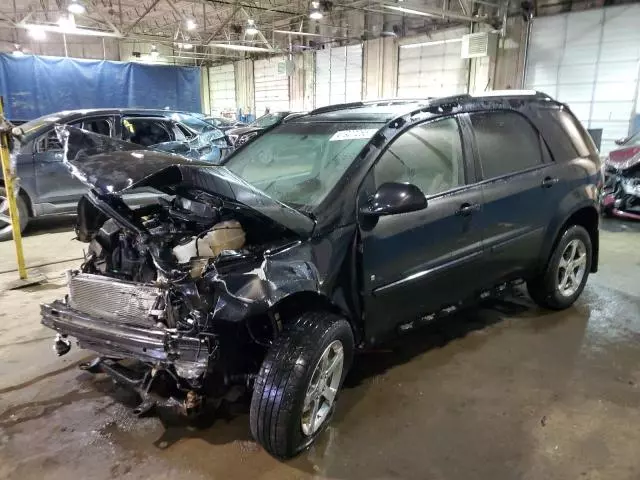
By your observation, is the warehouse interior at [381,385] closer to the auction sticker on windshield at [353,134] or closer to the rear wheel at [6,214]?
the rear wheel at [6,214]

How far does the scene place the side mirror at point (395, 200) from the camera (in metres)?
2.40

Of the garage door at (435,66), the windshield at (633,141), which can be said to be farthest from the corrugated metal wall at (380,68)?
the windshield at (633,141)

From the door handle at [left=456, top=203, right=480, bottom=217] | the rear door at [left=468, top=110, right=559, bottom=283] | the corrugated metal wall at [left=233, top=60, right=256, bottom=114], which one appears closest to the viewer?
the door handle at [left=456, top=203, right=480, bottom=217]

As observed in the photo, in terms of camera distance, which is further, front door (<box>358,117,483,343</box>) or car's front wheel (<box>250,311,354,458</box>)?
front door (<box>358,117,483,343</box>)

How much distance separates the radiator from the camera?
226 centimetres

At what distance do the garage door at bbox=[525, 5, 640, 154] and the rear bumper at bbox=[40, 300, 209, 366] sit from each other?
38.2ft

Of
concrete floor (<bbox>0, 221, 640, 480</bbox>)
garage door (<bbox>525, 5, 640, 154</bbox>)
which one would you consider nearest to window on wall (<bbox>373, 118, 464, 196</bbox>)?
concrete floor (<bbox>0, 221, 640, 480</bbox>)

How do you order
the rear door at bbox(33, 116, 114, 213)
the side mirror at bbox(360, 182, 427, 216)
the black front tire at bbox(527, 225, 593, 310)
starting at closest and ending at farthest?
the side mirror at bbox(360, 182, 427, 216) < the black front tire at bbox(527, 225, 593, 310) < the rear door at bbox(33, 116, 114, 213)

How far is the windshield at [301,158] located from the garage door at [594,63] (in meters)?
10.1

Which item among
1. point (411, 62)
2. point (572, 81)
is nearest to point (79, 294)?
point (572, 81)

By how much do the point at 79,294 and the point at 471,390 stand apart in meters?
2.25

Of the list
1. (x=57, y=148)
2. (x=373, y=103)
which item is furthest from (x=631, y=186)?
(x=57, y=148)

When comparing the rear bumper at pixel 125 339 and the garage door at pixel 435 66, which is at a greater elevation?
the garage door at pixel 435 66

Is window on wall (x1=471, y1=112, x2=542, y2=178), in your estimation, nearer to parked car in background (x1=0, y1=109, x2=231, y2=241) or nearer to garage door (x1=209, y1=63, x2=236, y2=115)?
parked car in background (x1=0, y1=109, x2=231, y2=241)
